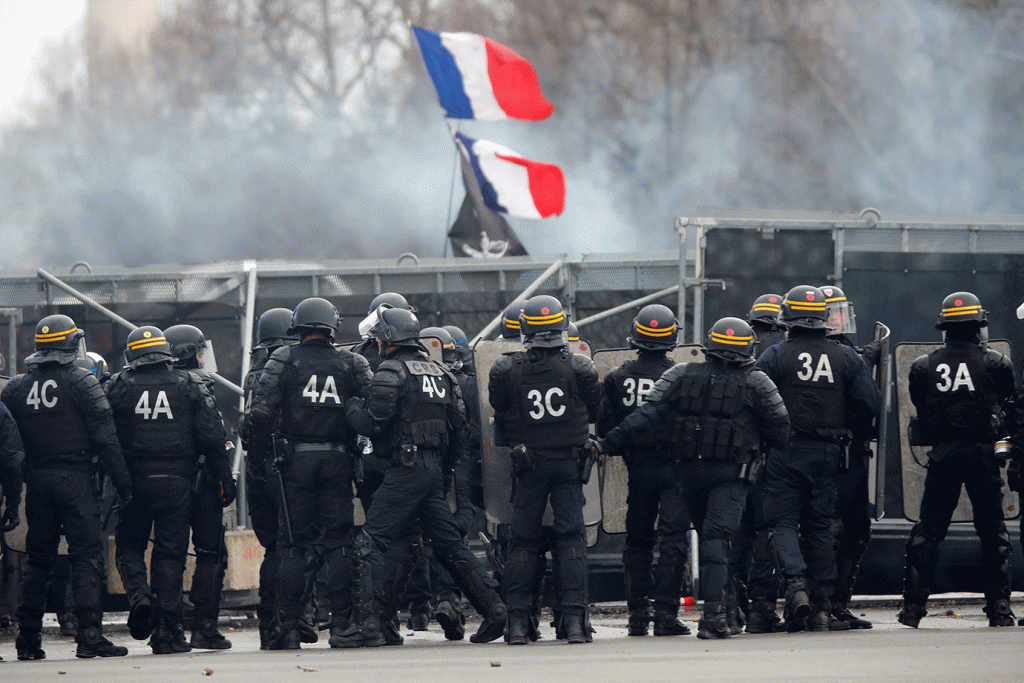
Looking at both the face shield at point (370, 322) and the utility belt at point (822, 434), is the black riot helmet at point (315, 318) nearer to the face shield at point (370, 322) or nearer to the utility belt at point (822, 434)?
the face shield at point (370, 322)

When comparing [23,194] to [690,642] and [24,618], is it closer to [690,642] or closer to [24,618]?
[24,618]

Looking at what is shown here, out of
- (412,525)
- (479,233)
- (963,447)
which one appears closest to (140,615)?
(412,525)

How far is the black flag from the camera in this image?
1352 cm

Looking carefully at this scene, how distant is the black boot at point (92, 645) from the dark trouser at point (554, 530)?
2239 mm

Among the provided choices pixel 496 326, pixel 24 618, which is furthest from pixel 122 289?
pixel 24 618

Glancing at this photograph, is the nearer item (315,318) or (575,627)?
(575,627)

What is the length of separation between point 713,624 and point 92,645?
133 inches

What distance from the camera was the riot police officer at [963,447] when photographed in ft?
26.1

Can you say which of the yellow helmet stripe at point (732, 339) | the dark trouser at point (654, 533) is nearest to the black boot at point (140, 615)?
the dark trouser at point (654, 533)

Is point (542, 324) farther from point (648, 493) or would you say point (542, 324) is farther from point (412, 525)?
point (412, 525)

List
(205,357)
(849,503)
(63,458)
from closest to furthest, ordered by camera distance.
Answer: (63,458) < (849,503) < (205,357)

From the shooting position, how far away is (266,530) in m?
8.13

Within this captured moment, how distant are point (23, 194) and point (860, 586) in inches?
908

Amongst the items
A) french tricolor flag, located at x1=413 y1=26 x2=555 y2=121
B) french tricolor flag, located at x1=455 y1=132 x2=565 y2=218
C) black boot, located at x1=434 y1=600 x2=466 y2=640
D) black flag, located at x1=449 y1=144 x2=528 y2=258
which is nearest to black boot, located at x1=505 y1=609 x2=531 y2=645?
black boot, located at x1=434 y1=600 x2=466 y2=640
